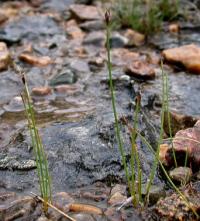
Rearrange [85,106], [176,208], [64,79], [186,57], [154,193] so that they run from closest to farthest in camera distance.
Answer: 1. [176,208]
2. [154,193]
3. [85,106]
4. [64,79]
5. [186,57]

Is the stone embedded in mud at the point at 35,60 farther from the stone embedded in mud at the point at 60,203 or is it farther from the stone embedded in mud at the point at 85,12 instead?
the stone embedded in mud at the point at 60,203

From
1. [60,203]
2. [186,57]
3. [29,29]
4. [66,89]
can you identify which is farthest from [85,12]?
[60,203]

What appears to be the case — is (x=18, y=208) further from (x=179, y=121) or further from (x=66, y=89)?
(x=66, y=89)

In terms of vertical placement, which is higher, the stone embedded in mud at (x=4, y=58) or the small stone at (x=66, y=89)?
the stone embedded in mud at (x=4, y=58)

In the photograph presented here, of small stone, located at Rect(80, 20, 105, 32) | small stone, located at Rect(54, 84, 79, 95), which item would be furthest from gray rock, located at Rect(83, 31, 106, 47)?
small stone, located at Rect(54, 84, 79, 95)

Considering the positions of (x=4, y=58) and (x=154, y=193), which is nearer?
(x=154, y=193)

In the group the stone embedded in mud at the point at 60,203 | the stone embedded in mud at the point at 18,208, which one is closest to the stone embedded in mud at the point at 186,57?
the stone embedded in mud at the point at 60,203
